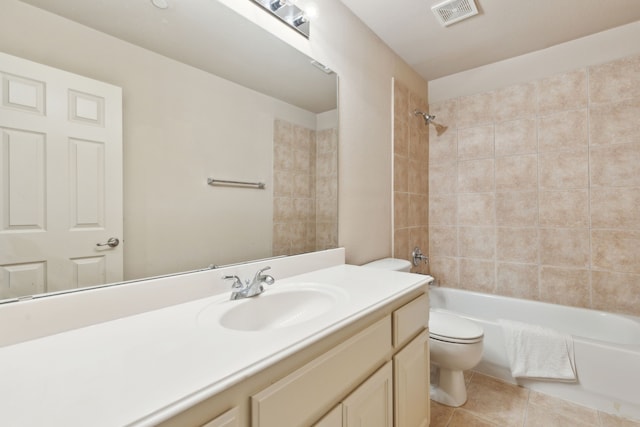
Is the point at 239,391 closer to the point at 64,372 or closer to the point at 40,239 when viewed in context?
the point at 64,372

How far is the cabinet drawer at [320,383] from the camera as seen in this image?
24.4 inches

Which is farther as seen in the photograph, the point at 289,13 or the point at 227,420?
the point at 289,13

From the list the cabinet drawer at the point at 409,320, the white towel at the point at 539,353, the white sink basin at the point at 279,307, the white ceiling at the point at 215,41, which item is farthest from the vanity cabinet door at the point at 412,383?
the white ceiling at the point at 215,41

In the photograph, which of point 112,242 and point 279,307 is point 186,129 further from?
point 279,307

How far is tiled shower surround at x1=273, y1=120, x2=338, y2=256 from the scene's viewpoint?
1401 millimetres

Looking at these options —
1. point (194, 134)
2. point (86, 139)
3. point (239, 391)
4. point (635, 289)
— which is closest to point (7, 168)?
point (86, 139)

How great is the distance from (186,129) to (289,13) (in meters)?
0.83

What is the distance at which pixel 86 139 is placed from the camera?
80cm

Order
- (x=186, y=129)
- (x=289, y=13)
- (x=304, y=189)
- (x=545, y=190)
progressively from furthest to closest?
(x=545, y=190)
(x=304, y=189)
(x=289, y=13)
(x=186, y=129)

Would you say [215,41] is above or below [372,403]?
above

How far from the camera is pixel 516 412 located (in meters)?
1.62

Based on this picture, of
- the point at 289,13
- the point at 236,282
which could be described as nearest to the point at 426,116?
the point at 289,13

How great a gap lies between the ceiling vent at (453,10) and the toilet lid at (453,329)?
1926mm

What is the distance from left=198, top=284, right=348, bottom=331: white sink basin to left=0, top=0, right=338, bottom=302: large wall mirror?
0.77 ft
